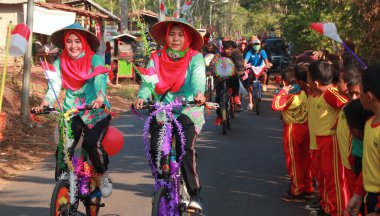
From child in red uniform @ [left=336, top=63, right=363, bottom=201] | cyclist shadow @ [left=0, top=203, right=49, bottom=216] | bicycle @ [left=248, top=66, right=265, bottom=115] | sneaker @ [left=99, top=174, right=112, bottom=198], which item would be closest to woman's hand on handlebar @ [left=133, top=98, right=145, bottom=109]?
sneaker @ [left=99, top=174, right=112, bottom=198]

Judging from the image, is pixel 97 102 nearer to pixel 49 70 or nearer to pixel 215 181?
pixel 49 70

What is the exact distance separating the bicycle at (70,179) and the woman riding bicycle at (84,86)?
118mm

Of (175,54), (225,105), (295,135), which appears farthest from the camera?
(225,105)

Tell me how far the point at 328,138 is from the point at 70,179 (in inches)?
95.8

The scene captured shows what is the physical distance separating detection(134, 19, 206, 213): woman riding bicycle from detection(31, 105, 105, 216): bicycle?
0.62 meters

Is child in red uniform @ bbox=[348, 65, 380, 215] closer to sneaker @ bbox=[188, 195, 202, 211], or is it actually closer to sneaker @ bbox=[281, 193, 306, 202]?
sneaker @ bbox=[188, 195, 202, 211]

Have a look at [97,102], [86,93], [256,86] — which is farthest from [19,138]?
[256,86]

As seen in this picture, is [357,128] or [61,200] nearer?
[357,128]

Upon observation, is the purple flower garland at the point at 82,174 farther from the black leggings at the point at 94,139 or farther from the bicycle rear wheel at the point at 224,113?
the bicycle rear wheel at the point at 224,113

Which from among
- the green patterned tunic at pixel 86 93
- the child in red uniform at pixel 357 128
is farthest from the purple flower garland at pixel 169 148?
the child in red uniform at pixel 357 128

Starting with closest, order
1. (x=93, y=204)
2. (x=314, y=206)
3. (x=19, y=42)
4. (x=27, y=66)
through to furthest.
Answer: (x=93, y=204)
(x=19, y=42)
(x=314, y=206)
(x=27, y=66)

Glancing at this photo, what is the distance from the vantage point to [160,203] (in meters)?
5.00

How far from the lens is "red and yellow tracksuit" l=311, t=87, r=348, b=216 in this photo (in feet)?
19.0

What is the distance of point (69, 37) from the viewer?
5961mm
